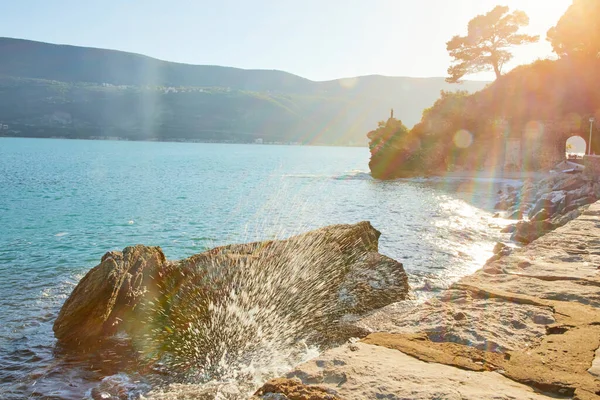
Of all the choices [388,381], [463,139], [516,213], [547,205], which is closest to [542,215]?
[547,205]

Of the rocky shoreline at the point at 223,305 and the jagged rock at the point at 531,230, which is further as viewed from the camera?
the jagged rock at the point at 531,230

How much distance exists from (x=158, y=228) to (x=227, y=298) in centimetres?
1625

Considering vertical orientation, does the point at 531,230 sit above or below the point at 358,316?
below

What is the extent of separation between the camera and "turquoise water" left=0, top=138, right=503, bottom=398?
9883 mm

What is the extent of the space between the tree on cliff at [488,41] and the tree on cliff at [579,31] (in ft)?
13.4

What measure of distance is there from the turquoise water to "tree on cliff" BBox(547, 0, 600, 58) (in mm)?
21261

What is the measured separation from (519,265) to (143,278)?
8.23 meters

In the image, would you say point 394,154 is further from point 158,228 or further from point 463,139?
point 158,228

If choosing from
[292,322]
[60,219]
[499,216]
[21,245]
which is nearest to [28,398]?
[292,322]

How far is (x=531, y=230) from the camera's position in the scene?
1975 cm

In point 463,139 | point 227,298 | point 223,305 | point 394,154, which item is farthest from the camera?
point 394,154

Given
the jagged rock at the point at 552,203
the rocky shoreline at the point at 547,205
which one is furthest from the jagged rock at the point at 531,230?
the jagged rock at the point at 552,203

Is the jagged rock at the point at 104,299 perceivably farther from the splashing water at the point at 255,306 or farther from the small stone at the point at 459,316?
the small stone at the point at 459,316

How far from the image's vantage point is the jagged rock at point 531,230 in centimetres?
1897
